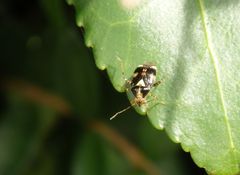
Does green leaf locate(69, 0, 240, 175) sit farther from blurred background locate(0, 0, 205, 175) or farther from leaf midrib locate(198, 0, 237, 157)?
blurred background locate(0, 0, 205, 175)

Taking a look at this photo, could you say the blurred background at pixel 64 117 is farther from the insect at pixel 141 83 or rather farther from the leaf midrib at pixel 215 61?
the leaf midrib at pixel 215 61

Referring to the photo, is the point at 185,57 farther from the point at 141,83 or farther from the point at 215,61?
the point at 141,83

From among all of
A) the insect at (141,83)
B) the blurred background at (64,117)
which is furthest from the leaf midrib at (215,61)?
the blurred background at (64,117)

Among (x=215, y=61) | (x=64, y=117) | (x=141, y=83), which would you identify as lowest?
(x=64, y=117)

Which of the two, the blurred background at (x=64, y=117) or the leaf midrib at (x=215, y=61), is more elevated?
the leaf midrib at (x=215, y=61)

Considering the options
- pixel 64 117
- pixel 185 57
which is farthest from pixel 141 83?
pixel 64 117
